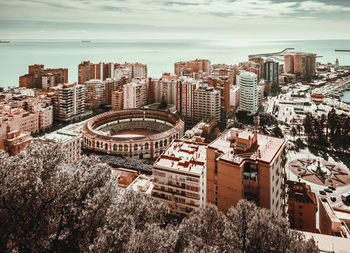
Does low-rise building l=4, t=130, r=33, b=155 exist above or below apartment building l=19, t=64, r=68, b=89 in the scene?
below

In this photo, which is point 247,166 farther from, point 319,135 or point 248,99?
point 248,99

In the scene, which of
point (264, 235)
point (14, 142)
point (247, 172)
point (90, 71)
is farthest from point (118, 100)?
point (264, 235)

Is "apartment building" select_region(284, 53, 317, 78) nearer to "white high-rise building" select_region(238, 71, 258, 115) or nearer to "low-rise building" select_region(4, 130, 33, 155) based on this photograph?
"white high-rise building" select_region(238, 71, 258, 115)

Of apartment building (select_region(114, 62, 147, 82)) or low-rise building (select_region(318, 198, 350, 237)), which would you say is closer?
low-rise building (select_region(318, 198, 350, 237))

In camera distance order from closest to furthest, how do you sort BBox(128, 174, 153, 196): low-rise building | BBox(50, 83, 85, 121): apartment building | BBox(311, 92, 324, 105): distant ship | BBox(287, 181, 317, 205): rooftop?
1. BBox(287, 181, 317, 205): rooftop
2. BBox(128, 174, 153, 196): low-rise building
3. BBox(50, 83, 85, 121): apartment building
4. BBox(311, 92, 324, 105): distant ship

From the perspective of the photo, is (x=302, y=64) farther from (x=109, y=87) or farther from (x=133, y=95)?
(x=109, y=87)

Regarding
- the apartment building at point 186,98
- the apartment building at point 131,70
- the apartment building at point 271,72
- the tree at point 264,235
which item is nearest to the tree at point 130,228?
the tree at point 264,235

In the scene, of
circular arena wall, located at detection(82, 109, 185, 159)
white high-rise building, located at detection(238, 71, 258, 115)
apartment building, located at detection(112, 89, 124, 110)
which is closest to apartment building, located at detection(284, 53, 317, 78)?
white high-rise building, located at detection(238, 71, 258, 115)
